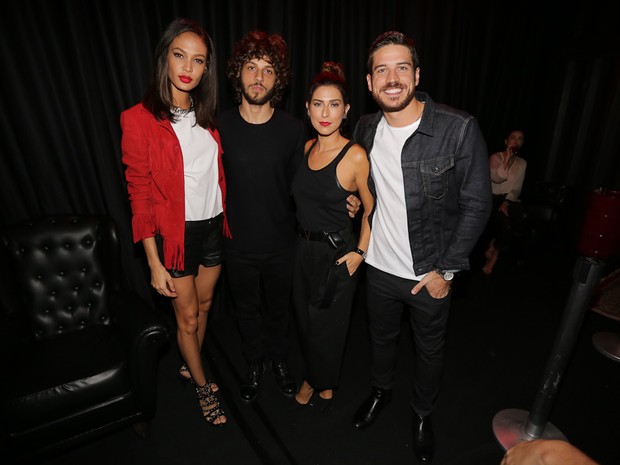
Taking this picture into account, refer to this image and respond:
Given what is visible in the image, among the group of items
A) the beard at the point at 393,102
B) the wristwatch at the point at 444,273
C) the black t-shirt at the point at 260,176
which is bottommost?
the wristwatch at the point at 444,273

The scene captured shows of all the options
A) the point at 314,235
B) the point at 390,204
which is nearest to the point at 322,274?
the point at 314,235

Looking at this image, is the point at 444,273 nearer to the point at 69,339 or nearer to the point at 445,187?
the point at 445,187

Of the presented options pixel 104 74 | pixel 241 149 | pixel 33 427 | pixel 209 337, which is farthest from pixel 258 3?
pixel 33 427

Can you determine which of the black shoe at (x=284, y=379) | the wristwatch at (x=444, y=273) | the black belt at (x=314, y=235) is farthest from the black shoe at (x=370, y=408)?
the black belt at (x=314, y=235)

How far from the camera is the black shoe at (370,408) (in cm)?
A: 218

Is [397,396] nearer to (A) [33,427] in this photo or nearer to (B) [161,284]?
(B) [161,284]

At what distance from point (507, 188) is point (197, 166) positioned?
3.52 m

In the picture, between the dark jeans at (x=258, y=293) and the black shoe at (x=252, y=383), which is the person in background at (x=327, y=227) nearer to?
the dark jeans at (x=258, y=293)

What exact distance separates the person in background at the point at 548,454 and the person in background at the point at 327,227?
41.9 inches

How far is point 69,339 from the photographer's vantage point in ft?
6.92

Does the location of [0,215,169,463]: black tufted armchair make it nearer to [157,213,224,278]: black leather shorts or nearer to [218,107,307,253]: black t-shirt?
[157,213,224,278]: black leather shorts

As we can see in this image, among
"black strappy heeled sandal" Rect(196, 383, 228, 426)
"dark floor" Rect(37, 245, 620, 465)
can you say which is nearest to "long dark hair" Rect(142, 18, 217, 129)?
"black strappy heeled sandal" Rect(196, 383, 228, 426)

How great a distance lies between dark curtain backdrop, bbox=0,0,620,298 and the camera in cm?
219

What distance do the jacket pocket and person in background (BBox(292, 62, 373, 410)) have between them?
0.28 m
